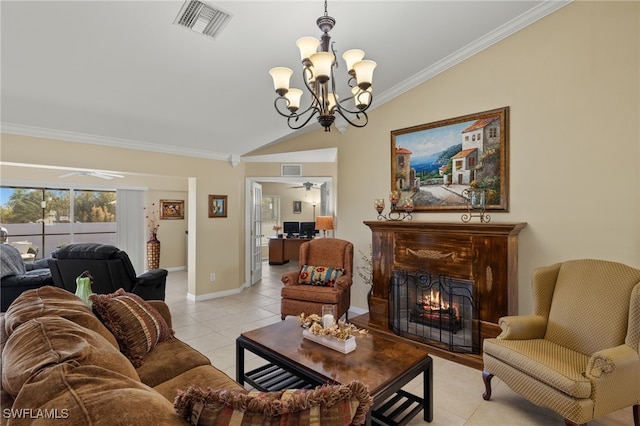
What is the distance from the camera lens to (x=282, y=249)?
28.2 ft

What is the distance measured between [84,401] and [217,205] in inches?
188

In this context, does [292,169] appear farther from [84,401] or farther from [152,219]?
[84,401]

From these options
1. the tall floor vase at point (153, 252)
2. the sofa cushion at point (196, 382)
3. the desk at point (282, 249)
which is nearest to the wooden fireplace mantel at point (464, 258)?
the sofa cushion at point (196, 382)

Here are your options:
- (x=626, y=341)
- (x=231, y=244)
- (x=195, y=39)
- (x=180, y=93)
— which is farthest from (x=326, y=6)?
(x=231, y=244)

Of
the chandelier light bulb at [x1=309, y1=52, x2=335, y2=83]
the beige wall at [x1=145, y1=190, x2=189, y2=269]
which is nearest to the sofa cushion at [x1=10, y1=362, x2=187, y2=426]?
the chandelier light bulb at [x1=309, y1=52, x2=335, y2=83]

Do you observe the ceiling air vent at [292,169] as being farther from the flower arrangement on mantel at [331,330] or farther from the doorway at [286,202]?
the flower arrangement on mantel at [331,330]

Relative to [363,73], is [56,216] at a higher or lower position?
lower

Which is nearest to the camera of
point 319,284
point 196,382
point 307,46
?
point 196,382

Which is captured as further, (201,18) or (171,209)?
(171,209)

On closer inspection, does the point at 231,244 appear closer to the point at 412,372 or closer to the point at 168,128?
the point at 168,128

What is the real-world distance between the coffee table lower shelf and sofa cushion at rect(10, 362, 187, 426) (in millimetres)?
1255

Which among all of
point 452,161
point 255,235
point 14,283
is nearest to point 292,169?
point 255,235

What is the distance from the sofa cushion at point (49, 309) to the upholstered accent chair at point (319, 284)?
234 cm

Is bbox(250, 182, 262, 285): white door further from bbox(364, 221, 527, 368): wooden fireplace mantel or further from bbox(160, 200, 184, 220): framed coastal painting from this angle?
bbox(364, 221, 527, 368): wooden fireplace mantel
